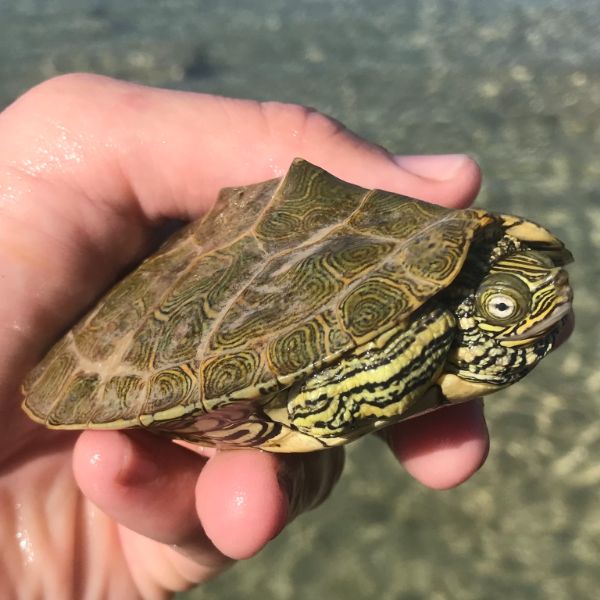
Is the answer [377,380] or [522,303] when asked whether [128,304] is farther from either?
[522,303]

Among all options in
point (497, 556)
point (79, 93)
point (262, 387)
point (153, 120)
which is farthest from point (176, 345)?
point (497, 556)

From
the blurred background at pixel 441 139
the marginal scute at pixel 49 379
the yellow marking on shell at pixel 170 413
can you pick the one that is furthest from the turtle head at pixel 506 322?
the blurred background at pixel 441 139

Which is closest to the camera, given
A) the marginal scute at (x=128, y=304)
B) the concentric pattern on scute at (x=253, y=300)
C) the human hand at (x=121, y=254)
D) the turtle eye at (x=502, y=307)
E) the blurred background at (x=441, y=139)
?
the concentric pattern on scute at (x=253, y=300)

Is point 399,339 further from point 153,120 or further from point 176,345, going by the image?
point 153,120

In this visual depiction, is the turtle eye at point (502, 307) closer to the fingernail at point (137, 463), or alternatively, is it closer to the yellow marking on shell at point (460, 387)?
the yellow marking on shell at point (460, 387)

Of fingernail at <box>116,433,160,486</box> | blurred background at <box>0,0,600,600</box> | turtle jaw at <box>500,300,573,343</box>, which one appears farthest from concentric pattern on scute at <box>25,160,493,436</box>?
blurred background at <box>0,0,600,600</box>

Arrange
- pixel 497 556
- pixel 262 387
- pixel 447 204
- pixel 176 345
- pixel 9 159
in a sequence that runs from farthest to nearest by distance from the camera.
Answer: pixel 497 556 < pixel 9 159 < pixel 447 204 < pixel 176 345 < pixel 262 387

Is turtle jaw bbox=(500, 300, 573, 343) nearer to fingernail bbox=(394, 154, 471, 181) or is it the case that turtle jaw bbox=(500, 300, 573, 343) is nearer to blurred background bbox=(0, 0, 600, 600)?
fingernail bbox=(394, 154, 471, 181)
